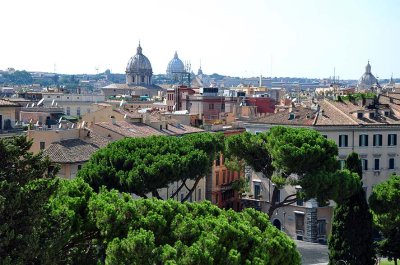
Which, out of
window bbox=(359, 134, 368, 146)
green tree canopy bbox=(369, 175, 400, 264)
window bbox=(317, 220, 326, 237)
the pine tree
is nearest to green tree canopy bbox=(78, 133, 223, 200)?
the pine tree

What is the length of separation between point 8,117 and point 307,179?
16687 millimetres

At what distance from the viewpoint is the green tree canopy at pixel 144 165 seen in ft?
135

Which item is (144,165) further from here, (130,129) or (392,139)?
(392,139)

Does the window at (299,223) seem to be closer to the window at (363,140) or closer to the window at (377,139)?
the window at (363,140)

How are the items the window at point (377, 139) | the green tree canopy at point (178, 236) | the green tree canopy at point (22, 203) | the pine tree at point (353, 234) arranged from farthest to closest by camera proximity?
the window at point (377, 139) → the pine tree at point (353, 234) → the green tree canopy at point (178, 236) → the green tree canopy at point (22, 203)

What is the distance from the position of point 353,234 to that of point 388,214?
5.33 metres

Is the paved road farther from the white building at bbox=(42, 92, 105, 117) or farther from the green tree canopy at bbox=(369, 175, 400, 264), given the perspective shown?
the white building at bbox=(42, 92, 105, 117)

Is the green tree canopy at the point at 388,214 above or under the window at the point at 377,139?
under

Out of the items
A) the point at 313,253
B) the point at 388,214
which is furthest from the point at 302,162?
the point at 313,253

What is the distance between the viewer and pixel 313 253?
168ft

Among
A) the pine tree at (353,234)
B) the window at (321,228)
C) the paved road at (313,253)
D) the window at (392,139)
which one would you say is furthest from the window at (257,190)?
the pine tree at (353,234)

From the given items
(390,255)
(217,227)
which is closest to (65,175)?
(390,255)

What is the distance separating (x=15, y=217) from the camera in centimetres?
2194

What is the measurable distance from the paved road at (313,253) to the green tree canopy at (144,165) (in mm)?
8718
